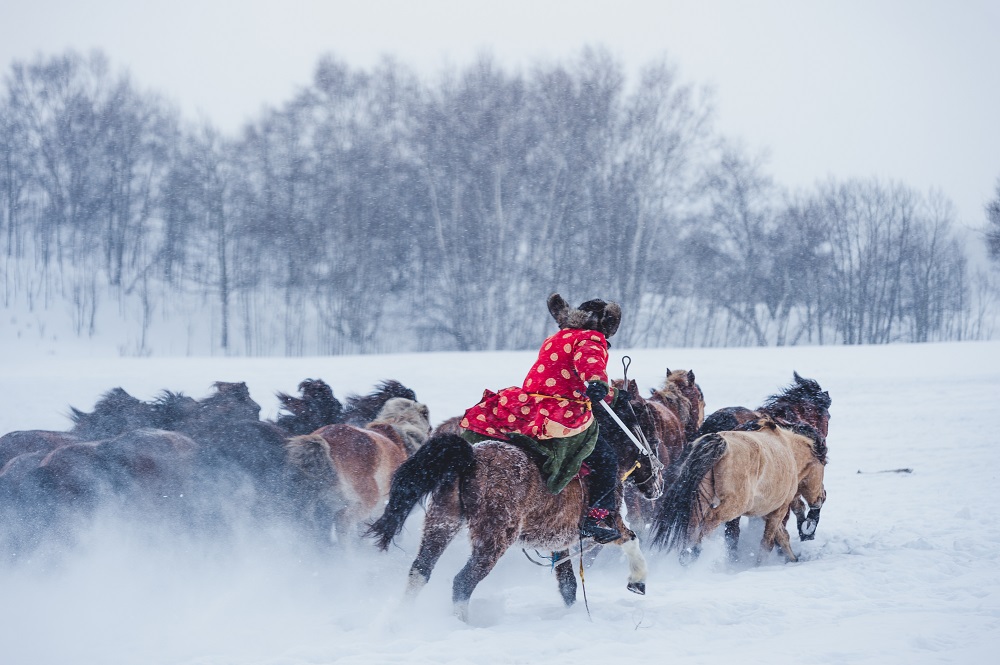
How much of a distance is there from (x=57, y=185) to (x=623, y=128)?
21341 millimetres

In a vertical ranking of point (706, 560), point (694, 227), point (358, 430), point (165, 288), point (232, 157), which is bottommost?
point (706, 560)

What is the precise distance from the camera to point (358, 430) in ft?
22.0

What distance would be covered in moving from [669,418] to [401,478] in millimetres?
4167

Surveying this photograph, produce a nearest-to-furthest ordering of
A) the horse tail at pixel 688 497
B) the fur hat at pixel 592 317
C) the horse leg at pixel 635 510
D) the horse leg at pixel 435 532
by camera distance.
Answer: the horse leg at pixel 435 532, the fur hat at pixel 592 317, the horse tail at pixel 688 497, the horse leg at pixel 635 510

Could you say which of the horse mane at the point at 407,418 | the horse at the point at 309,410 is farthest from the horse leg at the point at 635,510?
the horse at the point at 309,410

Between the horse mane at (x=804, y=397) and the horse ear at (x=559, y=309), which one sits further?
the horse mane at (x=804, y=397)

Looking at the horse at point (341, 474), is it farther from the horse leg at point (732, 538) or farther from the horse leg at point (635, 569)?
the horse leg at point (732, 538)

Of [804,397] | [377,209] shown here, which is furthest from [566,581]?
[377,209]

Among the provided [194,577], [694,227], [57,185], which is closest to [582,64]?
[694,227]

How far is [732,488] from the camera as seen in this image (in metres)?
6.02

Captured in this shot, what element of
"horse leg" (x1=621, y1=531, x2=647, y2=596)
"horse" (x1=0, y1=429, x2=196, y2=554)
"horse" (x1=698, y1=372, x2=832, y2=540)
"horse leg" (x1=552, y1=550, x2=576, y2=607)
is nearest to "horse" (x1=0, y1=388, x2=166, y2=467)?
"horse" (x1=0, y1=429, x2=196, y2=554)

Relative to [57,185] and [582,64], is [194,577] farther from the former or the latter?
[57,185]

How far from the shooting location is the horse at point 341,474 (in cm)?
604

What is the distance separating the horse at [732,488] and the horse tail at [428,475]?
7.19 feet
